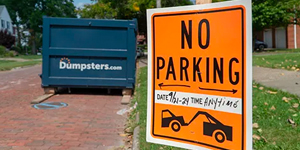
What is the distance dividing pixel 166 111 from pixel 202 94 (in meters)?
0.37

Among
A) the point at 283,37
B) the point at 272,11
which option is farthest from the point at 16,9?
the point at 272,11

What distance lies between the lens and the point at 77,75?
1013cm

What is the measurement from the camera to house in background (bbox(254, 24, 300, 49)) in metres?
37.1

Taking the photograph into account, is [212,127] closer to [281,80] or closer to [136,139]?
[136,139]

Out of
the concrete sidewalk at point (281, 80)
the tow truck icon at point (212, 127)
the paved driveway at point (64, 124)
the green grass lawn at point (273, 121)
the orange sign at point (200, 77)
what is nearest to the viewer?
the orange sign at point (200, 77)

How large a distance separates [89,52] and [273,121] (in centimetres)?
604

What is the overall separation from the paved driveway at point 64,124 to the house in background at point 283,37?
90.3 feet

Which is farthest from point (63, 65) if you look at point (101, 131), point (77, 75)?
point (101, 131)

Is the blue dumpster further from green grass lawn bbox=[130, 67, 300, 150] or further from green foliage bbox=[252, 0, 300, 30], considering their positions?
green foliage bbox=[252, 0, 300, 30]

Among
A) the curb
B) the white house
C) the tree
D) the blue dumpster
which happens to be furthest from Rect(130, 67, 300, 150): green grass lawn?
the tree

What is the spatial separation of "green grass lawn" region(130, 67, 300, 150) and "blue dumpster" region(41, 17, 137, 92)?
238 cm

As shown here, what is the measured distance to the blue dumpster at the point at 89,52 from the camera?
32.4 feet

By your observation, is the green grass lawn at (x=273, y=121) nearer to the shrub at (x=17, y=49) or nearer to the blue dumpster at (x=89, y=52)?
the blue dumpster at (x=89, y=52)

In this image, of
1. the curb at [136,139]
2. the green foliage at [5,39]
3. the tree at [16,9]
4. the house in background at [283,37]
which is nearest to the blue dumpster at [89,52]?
the curb at [136,139]
